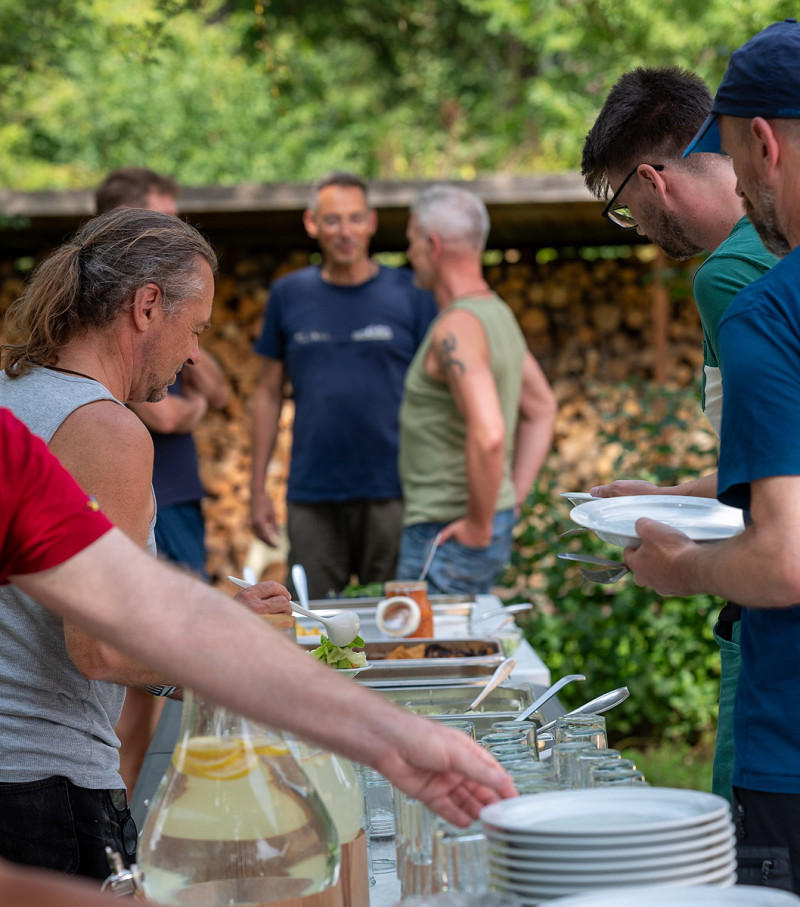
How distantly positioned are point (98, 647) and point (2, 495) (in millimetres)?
569

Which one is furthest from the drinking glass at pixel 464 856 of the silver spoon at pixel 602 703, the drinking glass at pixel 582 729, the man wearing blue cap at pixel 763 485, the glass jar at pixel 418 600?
the glass jar at pixel 418 600

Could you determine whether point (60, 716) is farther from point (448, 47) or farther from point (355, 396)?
point (448, 47)

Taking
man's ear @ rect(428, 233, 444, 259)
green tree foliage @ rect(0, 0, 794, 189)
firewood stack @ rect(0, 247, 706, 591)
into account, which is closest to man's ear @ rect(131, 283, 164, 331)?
man's ear @ rect(428, 233, 444, 259)

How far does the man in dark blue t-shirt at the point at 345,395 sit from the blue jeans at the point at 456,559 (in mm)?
552

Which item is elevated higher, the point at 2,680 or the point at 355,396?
the point at 355,396

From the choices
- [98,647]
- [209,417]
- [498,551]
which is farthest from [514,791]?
[209,417]

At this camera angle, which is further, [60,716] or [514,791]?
[60,716]

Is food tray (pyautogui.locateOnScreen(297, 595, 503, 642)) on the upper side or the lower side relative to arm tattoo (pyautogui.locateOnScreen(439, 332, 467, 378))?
lower

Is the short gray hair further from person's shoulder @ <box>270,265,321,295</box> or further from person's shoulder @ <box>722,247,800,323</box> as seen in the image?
person's shoulder @ <box>722,247,800,323</box>

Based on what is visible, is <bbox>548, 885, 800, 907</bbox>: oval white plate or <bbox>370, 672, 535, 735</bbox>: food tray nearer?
<bbox>548, 885, 800, 907</bbox>: oval white plate

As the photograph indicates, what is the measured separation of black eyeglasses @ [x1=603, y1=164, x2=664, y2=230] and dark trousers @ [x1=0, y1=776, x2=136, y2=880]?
139 cm

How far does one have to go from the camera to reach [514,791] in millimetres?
1197

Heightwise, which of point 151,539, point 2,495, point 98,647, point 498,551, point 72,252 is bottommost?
point 498,551

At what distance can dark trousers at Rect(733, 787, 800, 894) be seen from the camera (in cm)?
141
